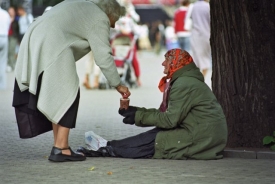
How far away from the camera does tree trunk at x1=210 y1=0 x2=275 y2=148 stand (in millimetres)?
9062

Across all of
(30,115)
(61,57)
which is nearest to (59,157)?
(30,115)

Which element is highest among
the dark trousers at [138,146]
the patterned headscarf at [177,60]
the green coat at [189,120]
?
the patterned headscarf at [177,60]

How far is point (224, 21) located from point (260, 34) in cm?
39

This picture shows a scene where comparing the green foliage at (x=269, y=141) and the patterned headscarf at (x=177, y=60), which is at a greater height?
the patterned headscarf at (x=177, y=60)

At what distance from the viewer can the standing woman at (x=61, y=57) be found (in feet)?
26.6

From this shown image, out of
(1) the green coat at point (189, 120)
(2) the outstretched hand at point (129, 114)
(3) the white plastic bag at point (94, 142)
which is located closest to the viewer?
(1) the green coat at point (189, 120)

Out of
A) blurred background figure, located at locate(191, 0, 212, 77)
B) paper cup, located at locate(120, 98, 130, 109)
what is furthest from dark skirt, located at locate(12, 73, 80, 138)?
blurred background figure, located at locate(191, 0, 212, 77)

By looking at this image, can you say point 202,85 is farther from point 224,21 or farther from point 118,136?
point 118,136

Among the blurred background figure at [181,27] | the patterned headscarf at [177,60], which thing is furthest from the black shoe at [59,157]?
the blurred background figure at [181,27]

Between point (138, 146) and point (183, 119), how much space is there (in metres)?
0.54

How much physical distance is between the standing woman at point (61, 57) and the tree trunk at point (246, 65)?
1415 mm

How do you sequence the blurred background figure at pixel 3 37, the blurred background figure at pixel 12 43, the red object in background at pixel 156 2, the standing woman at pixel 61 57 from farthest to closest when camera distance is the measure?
the red object in background at pixel 156 2, the blurred background figure at pixel 12 43, the blurred background figure at pixel 3 37, the standing woman at pixel 61 57

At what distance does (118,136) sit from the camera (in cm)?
1074

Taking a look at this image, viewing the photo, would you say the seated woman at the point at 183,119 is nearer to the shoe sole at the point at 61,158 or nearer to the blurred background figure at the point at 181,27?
the shoe sole at the point at 61,158
